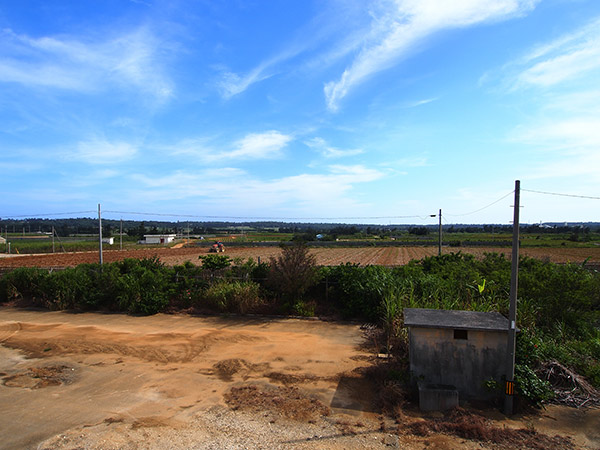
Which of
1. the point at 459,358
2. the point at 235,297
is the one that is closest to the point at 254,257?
the point at 235,297

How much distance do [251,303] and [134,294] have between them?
4605 millimetres

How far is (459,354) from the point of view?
6906 mm

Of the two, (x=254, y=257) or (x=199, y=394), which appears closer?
(x=199, y=394)

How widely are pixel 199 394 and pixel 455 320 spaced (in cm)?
499

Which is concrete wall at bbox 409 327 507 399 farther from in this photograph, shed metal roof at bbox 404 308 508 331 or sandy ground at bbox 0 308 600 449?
sandy ground at bbox 0 308 600 449

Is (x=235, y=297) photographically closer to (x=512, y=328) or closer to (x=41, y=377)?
(x=41, y=377)

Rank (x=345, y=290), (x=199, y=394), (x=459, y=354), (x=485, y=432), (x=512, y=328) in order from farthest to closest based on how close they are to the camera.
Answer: (x=345, y=290)
(x=199, y=394)
(x=459, y=354)
(x=512, y=328)
(x=485, y=432)

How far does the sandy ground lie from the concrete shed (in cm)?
70

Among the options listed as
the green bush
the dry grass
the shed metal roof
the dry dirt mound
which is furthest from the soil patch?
the green bush

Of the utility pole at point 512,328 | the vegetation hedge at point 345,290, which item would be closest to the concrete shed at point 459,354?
the utility pole at point 512,328

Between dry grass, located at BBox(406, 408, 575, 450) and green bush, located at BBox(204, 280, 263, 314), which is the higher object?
green bush, located at BBox(204, 280, 263, 314)

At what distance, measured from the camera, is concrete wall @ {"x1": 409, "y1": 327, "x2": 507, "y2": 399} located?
6805 mm

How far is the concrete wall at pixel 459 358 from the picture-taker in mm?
6805

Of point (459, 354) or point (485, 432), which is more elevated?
point (459, 354)
